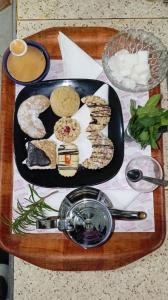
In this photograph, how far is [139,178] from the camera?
117 centimetres

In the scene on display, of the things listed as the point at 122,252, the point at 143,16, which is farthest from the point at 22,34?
the point at 122,252

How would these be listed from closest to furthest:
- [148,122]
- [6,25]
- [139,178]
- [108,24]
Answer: [148,122] → [139,178] → [108,24] → [6,25]

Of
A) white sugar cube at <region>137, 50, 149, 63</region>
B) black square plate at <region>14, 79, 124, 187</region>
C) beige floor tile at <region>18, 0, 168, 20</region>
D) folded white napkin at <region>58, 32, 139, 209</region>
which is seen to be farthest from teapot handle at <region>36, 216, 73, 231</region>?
beige floor tile at <region>18, 0, 168, 20</region>

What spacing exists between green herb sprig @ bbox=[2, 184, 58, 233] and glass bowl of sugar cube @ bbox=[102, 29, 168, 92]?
0.38 m

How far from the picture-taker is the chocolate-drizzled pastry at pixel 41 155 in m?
1.21

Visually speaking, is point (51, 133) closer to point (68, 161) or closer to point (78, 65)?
point (68, 161)

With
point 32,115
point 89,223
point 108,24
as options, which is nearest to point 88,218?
point 89,223

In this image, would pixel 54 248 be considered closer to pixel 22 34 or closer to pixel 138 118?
pixel 138 118

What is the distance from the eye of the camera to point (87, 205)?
44.8 inches

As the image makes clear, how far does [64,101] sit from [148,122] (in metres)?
0.28

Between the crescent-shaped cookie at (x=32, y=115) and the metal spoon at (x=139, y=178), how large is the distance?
272 mm

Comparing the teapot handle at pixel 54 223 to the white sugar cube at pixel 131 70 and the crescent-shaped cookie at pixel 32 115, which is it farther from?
the white sugar cube at pixel 131 70

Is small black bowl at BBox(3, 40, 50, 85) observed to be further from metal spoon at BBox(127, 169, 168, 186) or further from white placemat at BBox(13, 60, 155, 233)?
metal spoon at BBox(127, 169, 168, 186)

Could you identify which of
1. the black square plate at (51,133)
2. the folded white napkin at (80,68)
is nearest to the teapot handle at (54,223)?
the black square plate at (51,133)
